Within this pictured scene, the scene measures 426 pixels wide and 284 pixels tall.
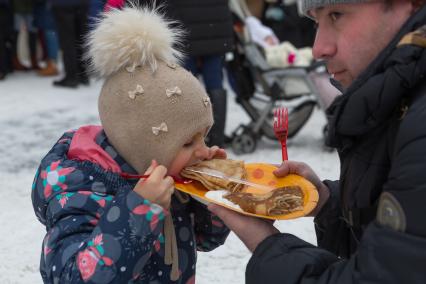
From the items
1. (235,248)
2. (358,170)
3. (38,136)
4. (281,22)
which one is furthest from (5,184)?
(281,22)

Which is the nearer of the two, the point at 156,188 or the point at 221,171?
the point at 156,188

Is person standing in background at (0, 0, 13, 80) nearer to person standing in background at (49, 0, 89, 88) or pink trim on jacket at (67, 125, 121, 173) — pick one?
person standing in background at (49, 0, 89, 88)

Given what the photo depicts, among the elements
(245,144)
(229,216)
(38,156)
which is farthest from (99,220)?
(38,156)

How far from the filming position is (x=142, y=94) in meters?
1.55

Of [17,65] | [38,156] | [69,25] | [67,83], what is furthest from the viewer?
[17,65]

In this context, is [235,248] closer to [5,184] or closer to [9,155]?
[5,184]

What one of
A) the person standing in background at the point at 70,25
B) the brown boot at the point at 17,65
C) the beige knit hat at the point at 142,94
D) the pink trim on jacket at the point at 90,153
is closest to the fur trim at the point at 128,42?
the beige knit hat at the point at 142,94

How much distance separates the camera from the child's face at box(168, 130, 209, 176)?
162 cm

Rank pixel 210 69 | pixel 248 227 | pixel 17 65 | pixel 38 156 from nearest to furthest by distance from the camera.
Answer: pixel 248 227 → pixel 210 69 → pixel 38 156 → pixel 17 65

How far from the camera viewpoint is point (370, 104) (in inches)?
44.1

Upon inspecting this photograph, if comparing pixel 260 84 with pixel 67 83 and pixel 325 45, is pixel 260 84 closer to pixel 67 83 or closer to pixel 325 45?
pixel 67 83

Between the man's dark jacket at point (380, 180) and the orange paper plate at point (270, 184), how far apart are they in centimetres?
11

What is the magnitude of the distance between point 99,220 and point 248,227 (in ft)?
1.22

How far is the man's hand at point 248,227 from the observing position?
1314 millimetres
